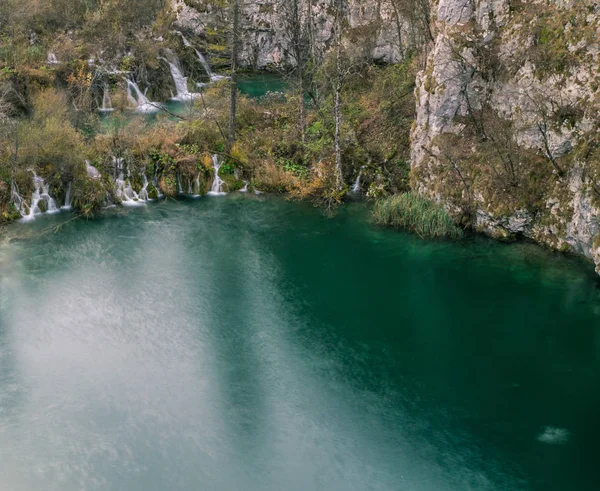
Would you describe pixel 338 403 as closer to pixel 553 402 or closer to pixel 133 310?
pixel 553 402

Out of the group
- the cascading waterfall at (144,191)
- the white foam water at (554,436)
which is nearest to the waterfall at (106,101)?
the cascading waterfall at (144,191)

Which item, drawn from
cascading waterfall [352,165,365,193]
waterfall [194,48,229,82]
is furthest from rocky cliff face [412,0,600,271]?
waterfall [194,48,229,82]

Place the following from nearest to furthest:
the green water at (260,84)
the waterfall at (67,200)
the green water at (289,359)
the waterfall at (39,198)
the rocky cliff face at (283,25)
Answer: the green water at (289,359)
the waterfall at (39,198)
the waterfall at (67,200)
the rocky cliff face at (283,25)
the green water at (260,84)

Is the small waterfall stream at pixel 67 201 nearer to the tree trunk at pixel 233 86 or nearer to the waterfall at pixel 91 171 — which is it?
the waterfall at pixel 91 171

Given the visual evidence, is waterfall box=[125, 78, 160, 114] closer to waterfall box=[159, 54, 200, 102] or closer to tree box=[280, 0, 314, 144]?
waterfall box=[159, 54, 200, 102]

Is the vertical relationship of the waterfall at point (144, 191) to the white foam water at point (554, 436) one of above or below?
above

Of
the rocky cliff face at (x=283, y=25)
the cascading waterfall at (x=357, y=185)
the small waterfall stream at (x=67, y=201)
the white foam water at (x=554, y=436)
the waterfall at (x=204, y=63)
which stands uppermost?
the rocky cliff face at (x=283, y=25)

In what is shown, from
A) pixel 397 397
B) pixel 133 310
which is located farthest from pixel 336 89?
pixel 397 397
